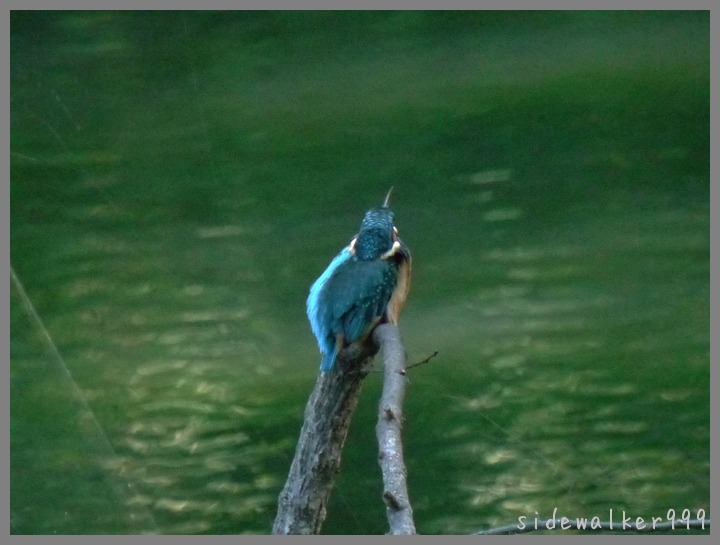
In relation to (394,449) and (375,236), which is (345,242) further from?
(394,449)

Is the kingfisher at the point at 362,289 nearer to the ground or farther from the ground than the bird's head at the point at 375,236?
nearer to the ground

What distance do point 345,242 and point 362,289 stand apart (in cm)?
112

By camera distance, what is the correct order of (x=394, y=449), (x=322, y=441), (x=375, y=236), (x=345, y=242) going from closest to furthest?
(x=394, y=449) < (x=322, y=441) < (x=375, y=236) < (x=345, y=242)

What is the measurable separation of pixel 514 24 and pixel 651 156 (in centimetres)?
57

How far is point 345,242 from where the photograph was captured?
3.49m

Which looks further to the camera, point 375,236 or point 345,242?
point 345,242

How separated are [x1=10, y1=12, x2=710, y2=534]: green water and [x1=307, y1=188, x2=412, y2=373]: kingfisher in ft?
3.21

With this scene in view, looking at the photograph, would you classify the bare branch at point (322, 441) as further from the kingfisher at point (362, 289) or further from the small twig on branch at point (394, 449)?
the small twig on branch at point (394, 449)

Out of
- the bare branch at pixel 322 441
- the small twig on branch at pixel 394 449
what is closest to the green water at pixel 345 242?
the bare branch at pixel 322 441

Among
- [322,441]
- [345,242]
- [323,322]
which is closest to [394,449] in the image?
[322,441]

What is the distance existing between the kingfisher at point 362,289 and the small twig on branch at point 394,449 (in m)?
0.25

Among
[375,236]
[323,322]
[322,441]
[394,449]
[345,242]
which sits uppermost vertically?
[345,242]

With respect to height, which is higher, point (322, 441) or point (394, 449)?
point (322, 441)

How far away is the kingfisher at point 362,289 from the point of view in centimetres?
233
